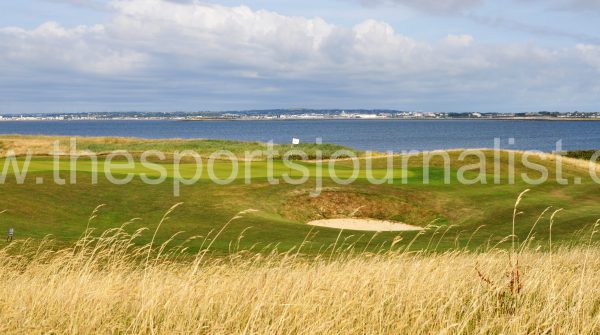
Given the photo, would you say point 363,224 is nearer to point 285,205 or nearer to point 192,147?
point 285,205

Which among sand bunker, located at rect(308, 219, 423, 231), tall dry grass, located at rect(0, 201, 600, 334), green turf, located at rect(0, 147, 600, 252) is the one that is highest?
tall dry grass, located at rect(0, 201, 600, 334)

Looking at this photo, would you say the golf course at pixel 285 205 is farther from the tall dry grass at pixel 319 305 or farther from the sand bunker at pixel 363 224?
the tall dry grass at pixel 319 305

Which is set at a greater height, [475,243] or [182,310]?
[182,310]

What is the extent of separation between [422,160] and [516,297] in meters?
42.4

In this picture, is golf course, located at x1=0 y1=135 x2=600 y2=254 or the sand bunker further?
the sand bunker

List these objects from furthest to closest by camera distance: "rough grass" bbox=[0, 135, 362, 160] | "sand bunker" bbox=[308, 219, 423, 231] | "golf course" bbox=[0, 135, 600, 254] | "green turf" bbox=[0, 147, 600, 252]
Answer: "rough grass" bbox=[0, 135, 362, 160] → "sand bunker" bbox=[308, 219, 423, 231] → "green turf" bbox=[0, 147, 600, 252] → "golf course" bbox=[0, 135, 600, 254]

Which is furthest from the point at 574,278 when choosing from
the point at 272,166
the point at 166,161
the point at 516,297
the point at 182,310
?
the point at 166,161

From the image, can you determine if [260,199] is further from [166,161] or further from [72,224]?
[166,161]

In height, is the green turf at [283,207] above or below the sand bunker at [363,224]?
above

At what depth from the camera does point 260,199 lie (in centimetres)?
2850

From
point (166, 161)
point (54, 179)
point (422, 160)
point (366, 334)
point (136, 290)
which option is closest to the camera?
point (366, 334)

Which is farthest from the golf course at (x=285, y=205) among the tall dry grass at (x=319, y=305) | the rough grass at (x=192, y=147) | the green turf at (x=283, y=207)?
the rough grass at (x=192, y=147)

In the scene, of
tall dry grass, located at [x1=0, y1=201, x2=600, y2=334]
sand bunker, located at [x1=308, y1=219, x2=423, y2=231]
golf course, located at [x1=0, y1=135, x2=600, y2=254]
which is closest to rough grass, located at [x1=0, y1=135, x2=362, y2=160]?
golf course, located at [x1=0, y1=135, x2=600, y2=254]

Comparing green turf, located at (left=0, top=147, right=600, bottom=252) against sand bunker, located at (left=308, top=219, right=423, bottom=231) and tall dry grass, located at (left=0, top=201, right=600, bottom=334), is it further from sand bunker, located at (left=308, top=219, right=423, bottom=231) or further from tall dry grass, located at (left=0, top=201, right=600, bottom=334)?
tall dry grass, located at (left=0, top=201, right=600, bottom=334)
